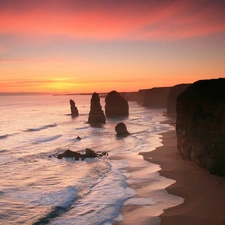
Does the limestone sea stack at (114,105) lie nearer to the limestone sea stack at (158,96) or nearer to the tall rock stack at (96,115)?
the tall rock stack at (96,115)

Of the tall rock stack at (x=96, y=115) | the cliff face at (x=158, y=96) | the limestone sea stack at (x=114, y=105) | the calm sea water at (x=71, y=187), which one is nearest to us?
the calm sea water at (x=71, y=187)

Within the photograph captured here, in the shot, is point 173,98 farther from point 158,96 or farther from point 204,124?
point 204,124

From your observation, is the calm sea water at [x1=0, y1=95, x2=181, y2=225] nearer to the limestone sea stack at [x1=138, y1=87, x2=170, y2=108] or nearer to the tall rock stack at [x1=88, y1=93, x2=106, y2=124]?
the tall rock stack at [x1=88, y1=93, x2=106, y2=124]

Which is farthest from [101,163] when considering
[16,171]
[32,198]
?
[32,198]

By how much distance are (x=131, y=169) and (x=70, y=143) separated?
20.9 metres

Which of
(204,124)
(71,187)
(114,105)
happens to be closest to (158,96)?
(114,105)

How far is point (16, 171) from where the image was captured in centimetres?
3045

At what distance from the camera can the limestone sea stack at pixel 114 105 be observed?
10479 cm

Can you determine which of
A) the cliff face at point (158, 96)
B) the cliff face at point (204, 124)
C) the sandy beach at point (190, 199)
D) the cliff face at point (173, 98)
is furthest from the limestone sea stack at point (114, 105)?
the sandy beach at point (190, 199)

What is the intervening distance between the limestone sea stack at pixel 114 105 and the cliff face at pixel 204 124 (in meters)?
70.8

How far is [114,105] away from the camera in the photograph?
106m

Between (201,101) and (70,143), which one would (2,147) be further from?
(201,101)

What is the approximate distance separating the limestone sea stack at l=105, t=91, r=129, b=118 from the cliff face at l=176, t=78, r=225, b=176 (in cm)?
7082

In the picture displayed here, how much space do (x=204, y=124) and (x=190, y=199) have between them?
415 inches
